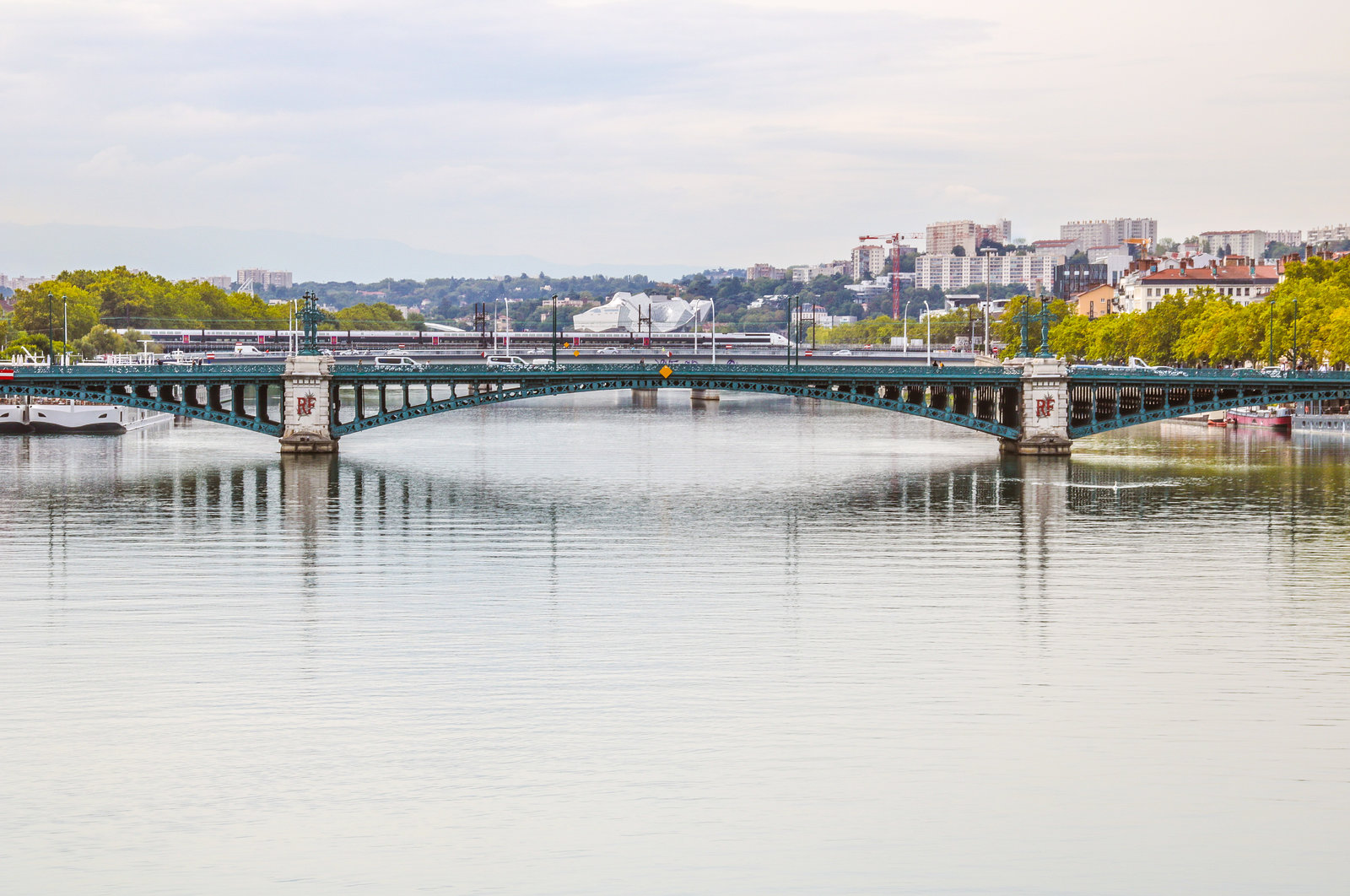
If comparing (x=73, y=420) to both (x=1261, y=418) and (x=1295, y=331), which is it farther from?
(x=1295, y=331)

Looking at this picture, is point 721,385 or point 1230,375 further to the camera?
point 1230,375

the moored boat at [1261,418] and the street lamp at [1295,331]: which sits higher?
the street lamp at [1295,331]

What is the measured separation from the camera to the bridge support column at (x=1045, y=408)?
80.5 m

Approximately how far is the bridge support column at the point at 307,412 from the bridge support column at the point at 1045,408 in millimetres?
36955

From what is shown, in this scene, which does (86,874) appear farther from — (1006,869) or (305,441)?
(305,441)

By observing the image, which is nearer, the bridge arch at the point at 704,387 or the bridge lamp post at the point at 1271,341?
the bridge arch at the point at 704,387

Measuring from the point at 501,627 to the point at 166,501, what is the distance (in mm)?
31060

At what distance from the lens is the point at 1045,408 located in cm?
8094

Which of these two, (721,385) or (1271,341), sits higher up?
(1271,341)

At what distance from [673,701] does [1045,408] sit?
58.9 metres

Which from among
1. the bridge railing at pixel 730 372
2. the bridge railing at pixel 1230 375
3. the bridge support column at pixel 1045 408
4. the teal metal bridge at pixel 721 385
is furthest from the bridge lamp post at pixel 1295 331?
the bridge support column at pixel 1045 408

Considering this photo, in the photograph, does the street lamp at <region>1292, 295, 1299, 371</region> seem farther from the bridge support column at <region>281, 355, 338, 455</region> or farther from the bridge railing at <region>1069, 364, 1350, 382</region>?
the bridge support column at <region>281, 355, 338, 455</region>

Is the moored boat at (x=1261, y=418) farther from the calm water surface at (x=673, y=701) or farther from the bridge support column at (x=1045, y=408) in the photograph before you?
the calm water surface at (x=673, y=701)

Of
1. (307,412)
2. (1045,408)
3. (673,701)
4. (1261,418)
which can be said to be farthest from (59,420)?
(673,701)
